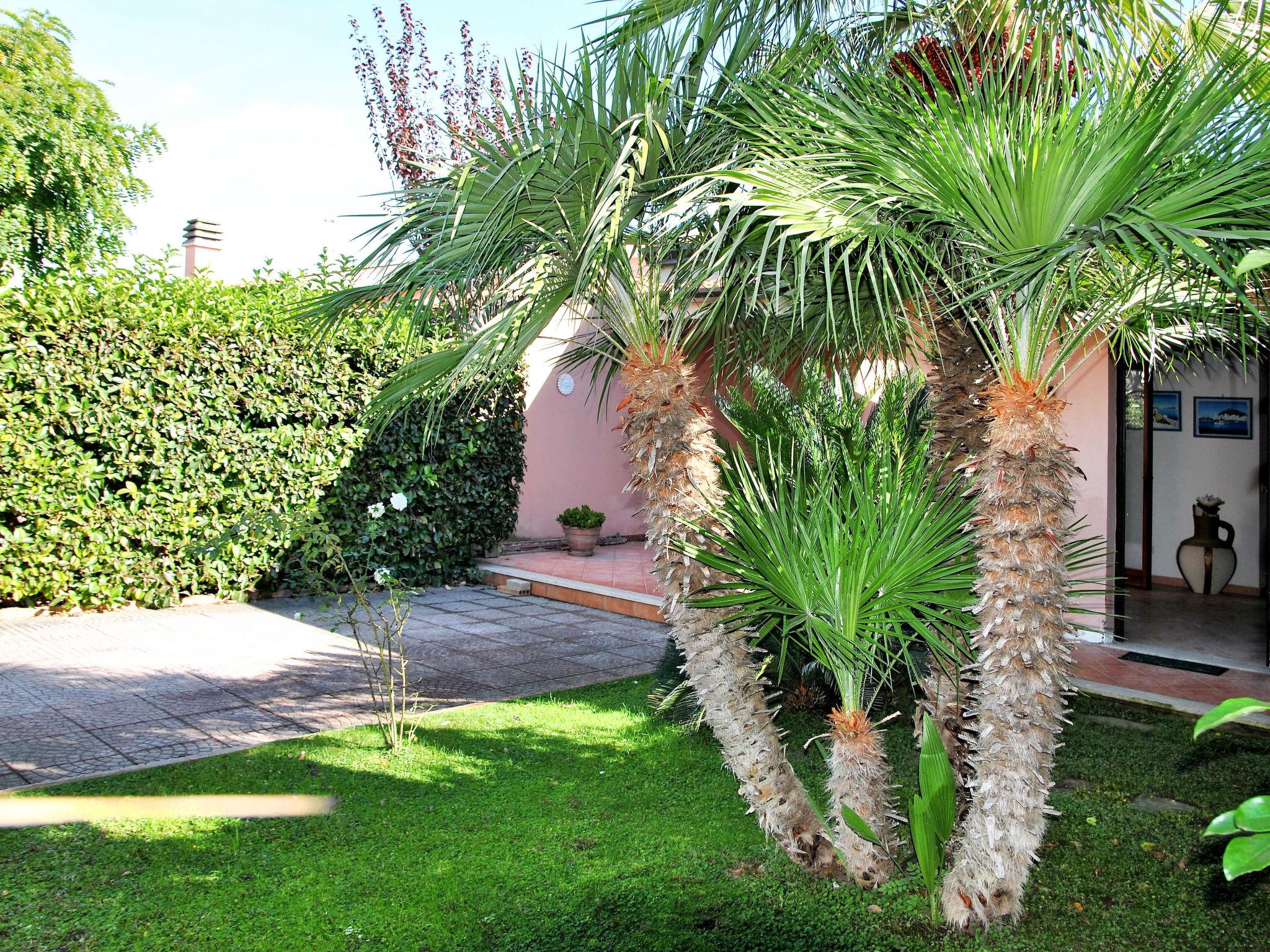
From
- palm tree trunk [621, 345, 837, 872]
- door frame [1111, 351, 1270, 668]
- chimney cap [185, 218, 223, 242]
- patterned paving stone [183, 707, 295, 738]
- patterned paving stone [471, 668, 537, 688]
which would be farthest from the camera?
chimney cap [185, 218, 223, 242]

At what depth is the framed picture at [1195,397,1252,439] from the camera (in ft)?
30.6

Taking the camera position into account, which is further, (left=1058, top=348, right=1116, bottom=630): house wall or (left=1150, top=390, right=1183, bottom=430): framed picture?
(left=1150, top=390, right=1183, bottom=430): framed picture

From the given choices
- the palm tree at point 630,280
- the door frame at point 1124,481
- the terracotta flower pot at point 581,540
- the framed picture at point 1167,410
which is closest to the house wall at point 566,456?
the terracotta flower pot at point 581,540

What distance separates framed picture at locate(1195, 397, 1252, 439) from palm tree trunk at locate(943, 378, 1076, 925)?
318 inches

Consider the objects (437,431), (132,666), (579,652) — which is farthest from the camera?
(437,431)

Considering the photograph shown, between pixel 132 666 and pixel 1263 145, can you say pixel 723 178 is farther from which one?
pixel 132 666

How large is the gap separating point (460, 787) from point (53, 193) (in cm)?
1671

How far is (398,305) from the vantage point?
3.49m

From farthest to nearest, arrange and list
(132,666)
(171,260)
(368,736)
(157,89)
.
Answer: (157,89) → (171,260) → (132,666) → (368,736)

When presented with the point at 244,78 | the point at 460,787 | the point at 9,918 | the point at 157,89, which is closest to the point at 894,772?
the point at 460,787

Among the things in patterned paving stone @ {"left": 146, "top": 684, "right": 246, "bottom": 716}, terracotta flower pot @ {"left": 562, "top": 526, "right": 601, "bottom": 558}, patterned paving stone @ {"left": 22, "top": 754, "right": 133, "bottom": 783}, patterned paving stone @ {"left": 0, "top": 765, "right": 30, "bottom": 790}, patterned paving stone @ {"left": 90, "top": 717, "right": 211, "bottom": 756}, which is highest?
terracotta flower pot @ {"left": 562, "top": 526, "right": 601, "bottom": 558}

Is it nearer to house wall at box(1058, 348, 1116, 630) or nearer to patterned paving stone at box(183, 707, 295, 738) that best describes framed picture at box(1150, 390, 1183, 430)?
house wall at box(1058, 348, 1116, 630)

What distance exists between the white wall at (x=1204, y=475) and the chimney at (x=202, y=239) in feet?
38.4

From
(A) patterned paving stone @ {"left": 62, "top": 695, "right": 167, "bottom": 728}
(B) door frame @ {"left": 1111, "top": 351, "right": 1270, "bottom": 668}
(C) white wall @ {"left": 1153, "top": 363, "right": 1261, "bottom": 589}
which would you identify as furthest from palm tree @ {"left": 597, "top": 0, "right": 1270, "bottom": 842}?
(C) white wall @ {"left": 1153, "top": 363, "right": 1261, "bottom": 589}
